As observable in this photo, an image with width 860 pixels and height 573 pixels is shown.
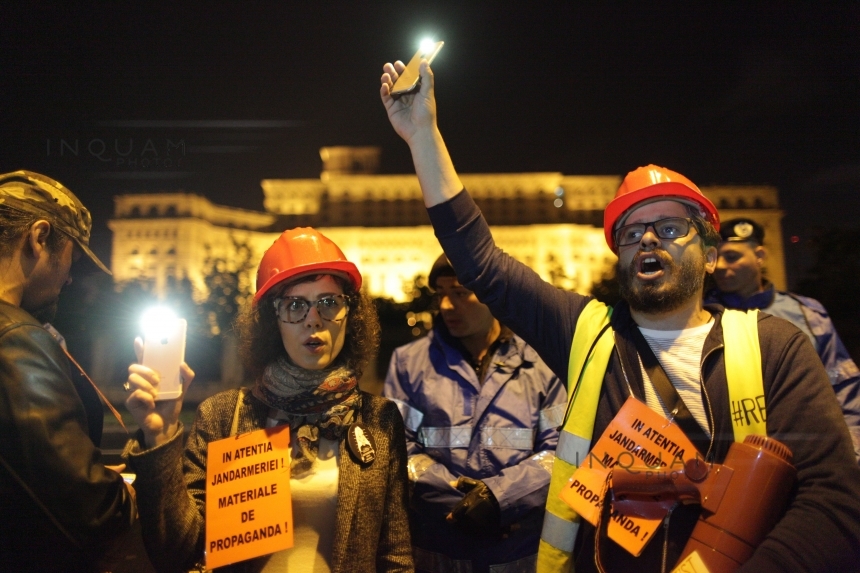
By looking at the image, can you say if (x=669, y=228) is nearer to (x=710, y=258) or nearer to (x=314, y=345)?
(x=710, y=258)

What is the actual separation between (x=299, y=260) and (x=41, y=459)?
0.94 meters

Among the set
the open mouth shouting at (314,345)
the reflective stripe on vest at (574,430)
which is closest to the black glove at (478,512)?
the reflective stripe on vest at (574,430)

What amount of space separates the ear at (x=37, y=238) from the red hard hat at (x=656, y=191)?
1.72 meters

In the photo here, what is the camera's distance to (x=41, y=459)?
4.17ft

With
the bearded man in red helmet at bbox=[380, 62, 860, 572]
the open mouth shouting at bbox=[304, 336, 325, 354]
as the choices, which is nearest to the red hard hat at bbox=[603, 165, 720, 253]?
the bearded man in red helmet at bbox=[380, 62, 860, 572]

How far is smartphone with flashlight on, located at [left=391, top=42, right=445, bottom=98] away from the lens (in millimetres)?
1763

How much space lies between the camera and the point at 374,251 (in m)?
51.1

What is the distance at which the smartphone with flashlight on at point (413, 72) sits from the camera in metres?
1.76

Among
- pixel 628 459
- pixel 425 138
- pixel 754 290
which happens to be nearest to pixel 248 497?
pixel 628 459

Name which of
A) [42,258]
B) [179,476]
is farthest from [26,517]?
[42,258]

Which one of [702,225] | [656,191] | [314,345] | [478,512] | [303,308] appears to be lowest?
[478,512]

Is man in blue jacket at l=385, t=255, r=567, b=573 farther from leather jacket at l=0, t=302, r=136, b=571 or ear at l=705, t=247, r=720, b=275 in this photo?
leather jacket at l=0, t=302, r=136, b=571

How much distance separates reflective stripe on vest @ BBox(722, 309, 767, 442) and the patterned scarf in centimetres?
119

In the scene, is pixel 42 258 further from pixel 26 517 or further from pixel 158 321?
pixel 26 517
